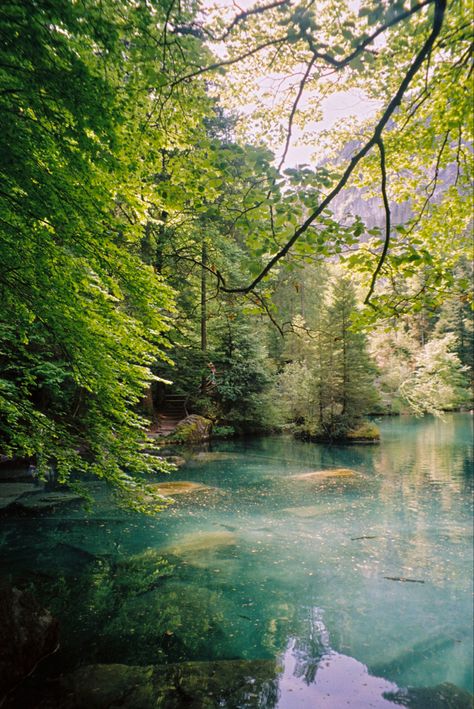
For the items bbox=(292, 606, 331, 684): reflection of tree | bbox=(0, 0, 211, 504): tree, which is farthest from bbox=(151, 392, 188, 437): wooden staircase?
bbox=(0, 0, 211, 504): tree

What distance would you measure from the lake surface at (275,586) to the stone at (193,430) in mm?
6392

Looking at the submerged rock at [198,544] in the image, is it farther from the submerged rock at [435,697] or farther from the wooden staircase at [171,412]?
the wooden staircase at [171,412]

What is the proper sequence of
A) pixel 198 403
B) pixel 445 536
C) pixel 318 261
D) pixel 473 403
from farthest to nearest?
pixel 473 403 < pixel 198 403 < pixel 445 536 < pixel 318 261

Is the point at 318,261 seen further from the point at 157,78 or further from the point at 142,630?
the point at 142,630

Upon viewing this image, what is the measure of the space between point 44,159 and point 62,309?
48.9 inches

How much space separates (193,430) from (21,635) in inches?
542

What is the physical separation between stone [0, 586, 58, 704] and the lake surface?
6.1 inches

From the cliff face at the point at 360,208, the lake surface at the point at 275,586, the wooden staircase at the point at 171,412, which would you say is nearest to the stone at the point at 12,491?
the lake surface at the point at 275,586

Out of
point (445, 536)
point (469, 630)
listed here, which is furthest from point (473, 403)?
point (469, 630)

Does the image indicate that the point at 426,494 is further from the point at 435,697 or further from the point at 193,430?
the point at 193,430

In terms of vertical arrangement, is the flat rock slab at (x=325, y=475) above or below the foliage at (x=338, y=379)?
below

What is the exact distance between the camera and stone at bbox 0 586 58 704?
378 centimetres

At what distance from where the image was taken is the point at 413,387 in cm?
2416

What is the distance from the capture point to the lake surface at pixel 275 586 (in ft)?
14.2
